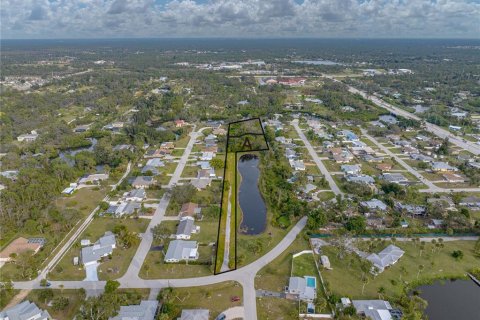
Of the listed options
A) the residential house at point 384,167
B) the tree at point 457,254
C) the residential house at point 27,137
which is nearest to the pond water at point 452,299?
the tree at point 457,254

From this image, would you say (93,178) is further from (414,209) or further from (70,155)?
(414,209)

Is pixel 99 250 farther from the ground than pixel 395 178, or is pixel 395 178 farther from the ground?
pixel 395 178

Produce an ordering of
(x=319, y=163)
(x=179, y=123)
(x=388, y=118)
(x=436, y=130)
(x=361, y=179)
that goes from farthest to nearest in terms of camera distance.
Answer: (x=388, y=118)
(x=179, y=123)
(x=436, y=130)
(x=319, y=163)
(x=361, y=179)

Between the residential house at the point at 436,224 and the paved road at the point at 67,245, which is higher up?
the residential house at the point at 436,224

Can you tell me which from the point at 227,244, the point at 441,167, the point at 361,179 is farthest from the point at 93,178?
the point at 441,167

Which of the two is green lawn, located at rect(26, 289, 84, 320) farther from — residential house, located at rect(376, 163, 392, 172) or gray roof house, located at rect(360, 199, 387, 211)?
residential house, located at rect(376, 163, 392, 172)

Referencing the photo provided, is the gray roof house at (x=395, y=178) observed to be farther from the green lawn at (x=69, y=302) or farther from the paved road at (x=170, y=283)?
the green lawn at (x=69, y=302)

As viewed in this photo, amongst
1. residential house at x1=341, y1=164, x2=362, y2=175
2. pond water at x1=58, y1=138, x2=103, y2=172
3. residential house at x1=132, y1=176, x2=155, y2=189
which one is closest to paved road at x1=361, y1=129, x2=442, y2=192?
residential house at x1=341, y1=164, x2=362, y2=175

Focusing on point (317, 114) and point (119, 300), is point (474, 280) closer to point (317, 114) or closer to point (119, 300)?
point (119, 300)
